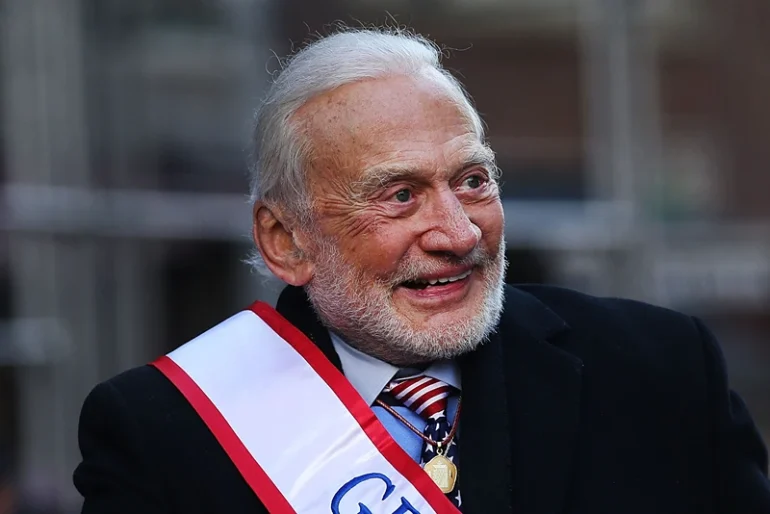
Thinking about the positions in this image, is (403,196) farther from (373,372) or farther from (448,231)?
(373,372)

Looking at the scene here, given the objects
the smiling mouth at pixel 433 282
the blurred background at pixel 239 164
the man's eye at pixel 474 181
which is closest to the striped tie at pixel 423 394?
the smiling mouth at pixel 433 282

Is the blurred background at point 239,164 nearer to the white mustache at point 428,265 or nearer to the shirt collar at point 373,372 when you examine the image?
the shirt collar at point 373,372

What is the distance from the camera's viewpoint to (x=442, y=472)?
8.36ft

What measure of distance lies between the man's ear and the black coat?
121 mm

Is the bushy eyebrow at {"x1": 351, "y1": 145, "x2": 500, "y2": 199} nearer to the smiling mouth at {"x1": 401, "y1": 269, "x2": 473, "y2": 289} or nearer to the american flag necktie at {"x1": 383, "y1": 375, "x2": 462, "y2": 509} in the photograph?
the smiling mouth at {"x1": 401, "y1": 269, "x2": 473, "y2": 289}

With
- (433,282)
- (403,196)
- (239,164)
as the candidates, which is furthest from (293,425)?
(239,164)

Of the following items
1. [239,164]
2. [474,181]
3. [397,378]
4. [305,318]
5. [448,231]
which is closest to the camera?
[448,231]

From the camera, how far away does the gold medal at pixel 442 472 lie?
2.54 metres

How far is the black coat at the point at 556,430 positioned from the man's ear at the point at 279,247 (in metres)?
0.12

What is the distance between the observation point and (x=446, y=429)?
2.61m

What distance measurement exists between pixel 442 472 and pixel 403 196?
0.58 m

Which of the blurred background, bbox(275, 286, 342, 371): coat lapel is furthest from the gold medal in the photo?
the blurred background

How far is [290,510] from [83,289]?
3075 millimetres

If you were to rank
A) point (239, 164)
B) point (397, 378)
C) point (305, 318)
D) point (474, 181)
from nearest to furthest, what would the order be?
1. point (474, 181)
2. point (397, 378)
3. point (305, 318)
4. point (239, 164)
